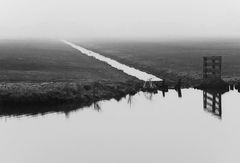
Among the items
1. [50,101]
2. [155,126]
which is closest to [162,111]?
[155,126]

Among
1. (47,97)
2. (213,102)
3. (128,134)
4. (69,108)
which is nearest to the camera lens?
(128,134)

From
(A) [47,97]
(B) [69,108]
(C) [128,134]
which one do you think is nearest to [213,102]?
(B) [69,108]

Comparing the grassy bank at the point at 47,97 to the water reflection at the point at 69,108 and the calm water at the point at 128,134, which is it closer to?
the water reflection at the point at 69,108

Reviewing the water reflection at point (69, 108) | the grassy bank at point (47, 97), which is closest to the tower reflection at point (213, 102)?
the water reflection at point (69, 108)

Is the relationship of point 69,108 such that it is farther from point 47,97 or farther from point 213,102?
point 213,102

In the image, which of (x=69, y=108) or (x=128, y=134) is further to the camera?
(x=69, y=108)

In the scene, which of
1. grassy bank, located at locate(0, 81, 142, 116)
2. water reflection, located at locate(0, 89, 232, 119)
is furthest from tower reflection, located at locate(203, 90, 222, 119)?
grassy bank, located at locate(0, 81, 142, 116)

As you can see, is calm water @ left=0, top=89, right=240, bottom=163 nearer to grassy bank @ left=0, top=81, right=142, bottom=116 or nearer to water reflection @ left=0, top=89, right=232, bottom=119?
water reflection @ left=0, top=89, right=232, bottom=119

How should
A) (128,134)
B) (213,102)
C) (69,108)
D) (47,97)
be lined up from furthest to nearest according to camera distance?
(213,102) < (47,97) < (69,108) < (128,134)
